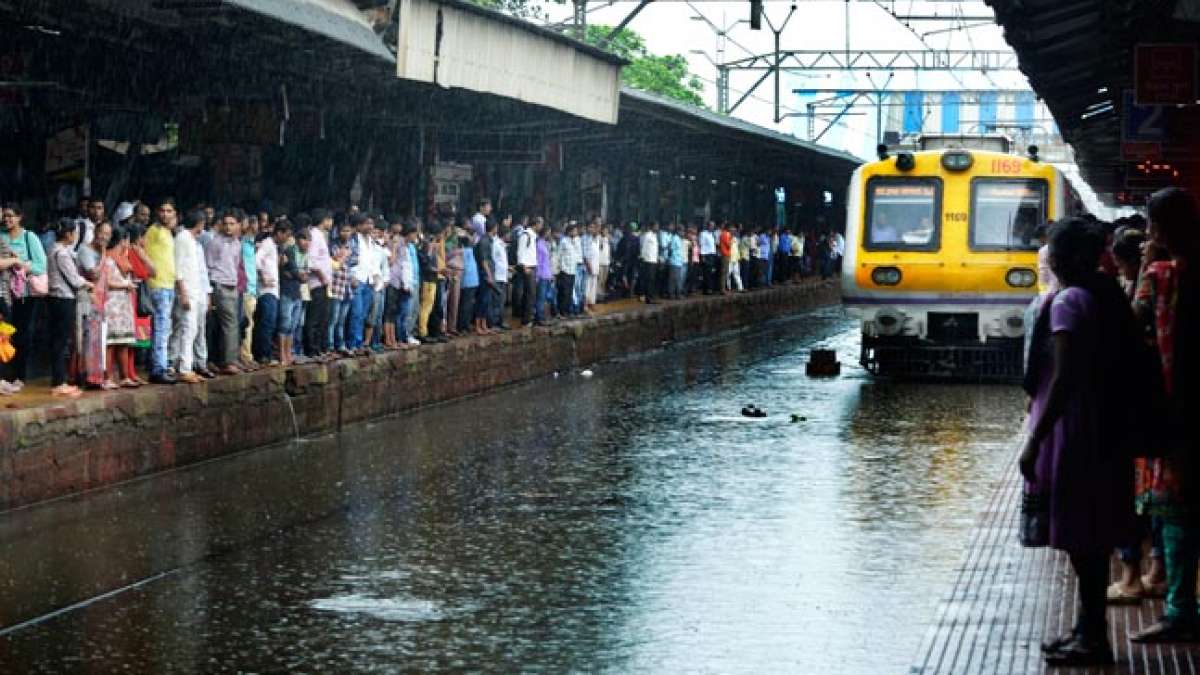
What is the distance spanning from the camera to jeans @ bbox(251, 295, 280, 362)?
59.0 ft

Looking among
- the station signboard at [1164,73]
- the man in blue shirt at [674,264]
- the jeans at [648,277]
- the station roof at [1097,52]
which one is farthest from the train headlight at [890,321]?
the man in blue shirt at [674,264]

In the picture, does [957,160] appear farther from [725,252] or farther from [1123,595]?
[725,252]

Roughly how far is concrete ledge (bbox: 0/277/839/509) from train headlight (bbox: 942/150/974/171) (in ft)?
16.7

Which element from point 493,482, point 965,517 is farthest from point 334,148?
point 965,517

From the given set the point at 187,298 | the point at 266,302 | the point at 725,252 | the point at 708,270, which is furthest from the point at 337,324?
the point at 725,252

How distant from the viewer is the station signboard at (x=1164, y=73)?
1861 cm

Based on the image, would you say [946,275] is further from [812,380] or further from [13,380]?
[13,380]

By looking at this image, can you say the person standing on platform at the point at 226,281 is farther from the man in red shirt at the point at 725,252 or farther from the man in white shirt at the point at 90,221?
the man in red shirt at the point at 725,252

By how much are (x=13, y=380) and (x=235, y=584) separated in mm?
6426

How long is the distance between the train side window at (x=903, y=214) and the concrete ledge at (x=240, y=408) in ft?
13.6

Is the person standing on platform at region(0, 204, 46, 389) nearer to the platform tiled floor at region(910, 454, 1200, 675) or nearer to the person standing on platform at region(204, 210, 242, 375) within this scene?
the person standing on platform at region(204, 210, 242, 375)

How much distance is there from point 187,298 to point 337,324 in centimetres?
352

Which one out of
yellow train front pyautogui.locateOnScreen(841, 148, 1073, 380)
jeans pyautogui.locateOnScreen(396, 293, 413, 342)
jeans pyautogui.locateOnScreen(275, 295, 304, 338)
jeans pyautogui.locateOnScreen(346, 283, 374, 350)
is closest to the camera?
jeans pyautogui.locateOnScreen(275, 295, 304, 338)

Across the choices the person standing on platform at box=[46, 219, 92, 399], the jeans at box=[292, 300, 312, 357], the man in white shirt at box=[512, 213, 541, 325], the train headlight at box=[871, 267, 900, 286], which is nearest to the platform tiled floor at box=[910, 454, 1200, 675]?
the person standing on platform at box=[46, 219, 92, 399]
